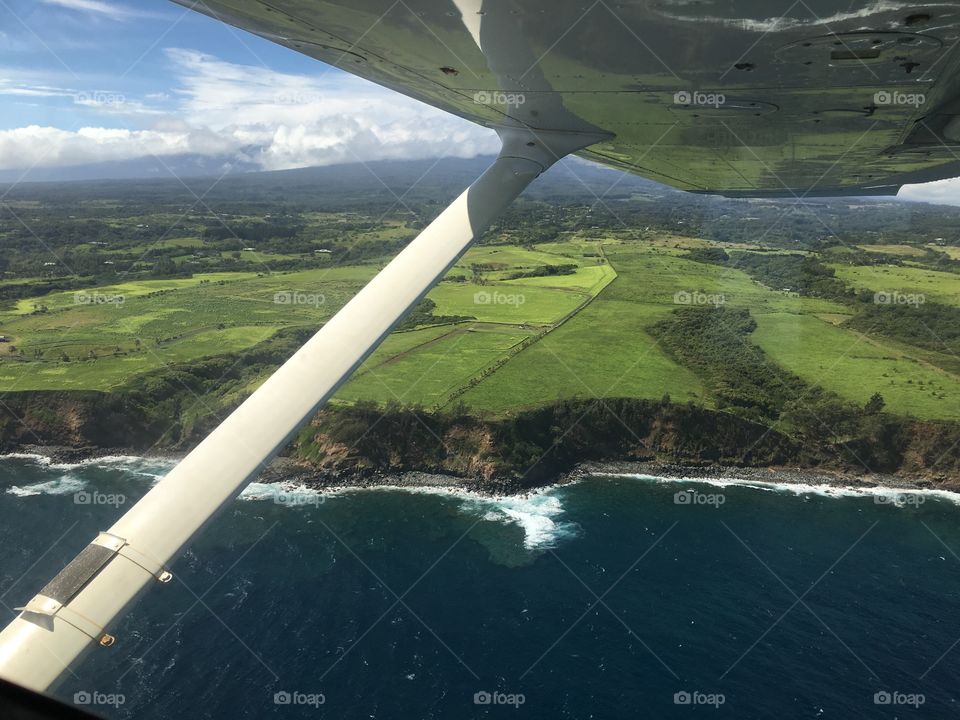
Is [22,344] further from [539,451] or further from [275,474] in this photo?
[539,451]

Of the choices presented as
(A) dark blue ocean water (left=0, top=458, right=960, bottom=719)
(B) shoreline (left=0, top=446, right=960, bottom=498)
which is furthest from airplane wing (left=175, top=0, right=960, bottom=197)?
(B) shoreline (left=0, top=446, right=960, bottom=498)

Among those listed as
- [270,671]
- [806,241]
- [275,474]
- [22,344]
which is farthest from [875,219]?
[22,344]

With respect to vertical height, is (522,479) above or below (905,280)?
below

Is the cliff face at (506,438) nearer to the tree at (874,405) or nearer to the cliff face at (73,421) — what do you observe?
the cliff face at (73,421)

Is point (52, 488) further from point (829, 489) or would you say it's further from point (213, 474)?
point (829, 489)

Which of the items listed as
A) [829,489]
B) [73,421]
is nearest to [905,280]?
[829,489]

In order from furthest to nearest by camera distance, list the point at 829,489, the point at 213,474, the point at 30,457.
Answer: the point at 30,457
the point at 829,489
the point at 213,474

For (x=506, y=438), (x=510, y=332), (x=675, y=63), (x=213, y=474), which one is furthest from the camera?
(x=510, y=332)
